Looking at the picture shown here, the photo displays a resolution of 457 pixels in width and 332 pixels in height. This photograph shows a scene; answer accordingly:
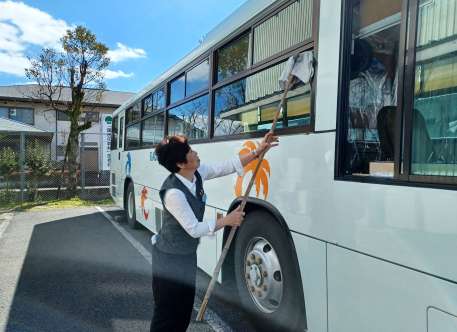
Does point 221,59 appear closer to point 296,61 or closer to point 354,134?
point 296,61

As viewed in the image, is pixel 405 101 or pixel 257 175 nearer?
pixel 405 101

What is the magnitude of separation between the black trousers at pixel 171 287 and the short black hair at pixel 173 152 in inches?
23.5

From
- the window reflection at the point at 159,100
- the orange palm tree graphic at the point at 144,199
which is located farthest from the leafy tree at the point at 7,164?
the window reflection at the point at 159,100

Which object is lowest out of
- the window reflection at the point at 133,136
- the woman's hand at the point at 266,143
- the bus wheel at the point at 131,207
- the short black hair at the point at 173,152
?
the bus wheel at the point at 131,207

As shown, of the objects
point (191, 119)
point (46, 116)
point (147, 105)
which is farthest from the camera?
point (46, 116)

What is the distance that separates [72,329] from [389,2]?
3.67 metres

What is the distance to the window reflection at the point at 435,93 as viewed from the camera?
1.99 meters

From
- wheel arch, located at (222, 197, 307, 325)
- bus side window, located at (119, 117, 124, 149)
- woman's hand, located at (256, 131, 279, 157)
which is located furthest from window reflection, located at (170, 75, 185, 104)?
bus side window, located at (119, 117, 124, 149)

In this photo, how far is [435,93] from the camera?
2.04m

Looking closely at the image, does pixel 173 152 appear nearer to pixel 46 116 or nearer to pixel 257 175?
pixel 257 175

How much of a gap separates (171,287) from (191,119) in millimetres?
2765

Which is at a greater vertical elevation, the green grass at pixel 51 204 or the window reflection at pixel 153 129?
the window reflection at pixel 153 129

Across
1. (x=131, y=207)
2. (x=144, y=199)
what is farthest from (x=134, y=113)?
(x=144, y=199)

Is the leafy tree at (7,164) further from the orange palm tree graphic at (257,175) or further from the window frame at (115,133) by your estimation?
the orange palm tree graphic at (257,175)
